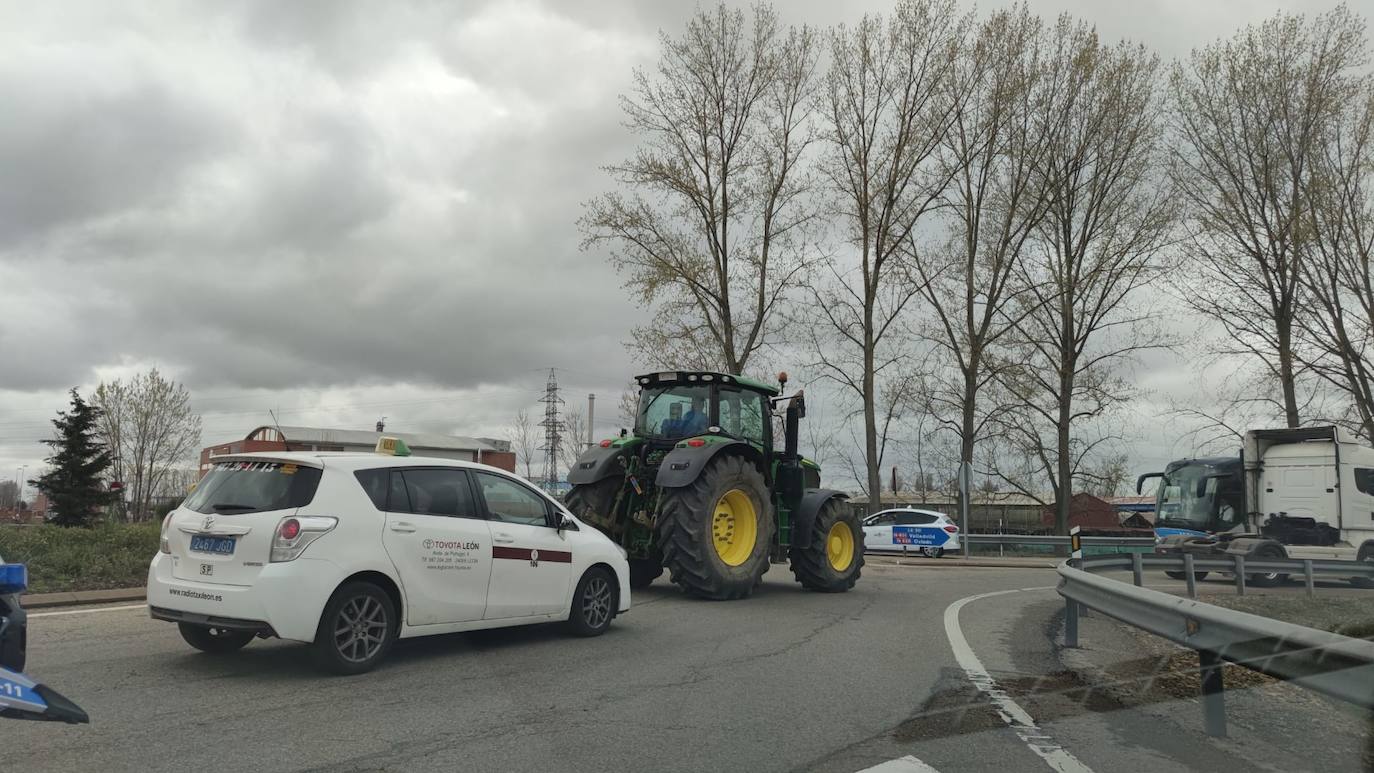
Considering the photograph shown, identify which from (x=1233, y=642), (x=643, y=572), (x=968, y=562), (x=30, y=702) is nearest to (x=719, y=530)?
(x=643, y=572)

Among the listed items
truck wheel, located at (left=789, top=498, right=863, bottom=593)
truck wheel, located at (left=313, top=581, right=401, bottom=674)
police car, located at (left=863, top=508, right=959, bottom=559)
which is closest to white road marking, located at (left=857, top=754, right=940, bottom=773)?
truck wheel, located at (left=313, top=581, right=401, bottom=674)

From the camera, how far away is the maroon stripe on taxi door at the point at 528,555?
297 inches

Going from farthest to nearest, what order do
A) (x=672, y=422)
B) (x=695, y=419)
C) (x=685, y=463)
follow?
1. (x=672, y=422)
2. (x=695, y=419)
3. (x=685, y=463)

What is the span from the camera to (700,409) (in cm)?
1226

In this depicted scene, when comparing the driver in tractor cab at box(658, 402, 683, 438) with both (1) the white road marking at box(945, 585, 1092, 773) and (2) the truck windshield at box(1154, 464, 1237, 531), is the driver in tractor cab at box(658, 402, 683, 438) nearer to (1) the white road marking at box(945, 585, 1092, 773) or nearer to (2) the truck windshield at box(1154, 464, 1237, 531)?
(1) the white road marking at box(945, 585, 1092, 773)

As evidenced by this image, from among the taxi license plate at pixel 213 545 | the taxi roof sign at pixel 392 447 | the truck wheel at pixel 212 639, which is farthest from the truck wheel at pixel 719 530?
the taxi license plate at pixel 213 545

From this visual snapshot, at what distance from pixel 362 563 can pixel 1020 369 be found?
29.0 metres

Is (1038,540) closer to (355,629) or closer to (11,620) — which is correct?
(355,629)

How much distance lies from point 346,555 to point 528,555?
1749 mm

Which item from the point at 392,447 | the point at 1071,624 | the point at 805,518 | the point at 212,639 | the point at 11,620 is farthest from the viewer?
the point at 805,518

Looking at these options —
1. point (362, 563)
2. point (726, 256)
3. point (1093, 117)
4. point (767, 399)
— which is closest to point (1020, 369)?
point (1093, 117)

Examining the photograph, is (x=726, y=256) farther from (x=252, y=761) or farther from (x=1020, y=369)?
(x=252, y=761)

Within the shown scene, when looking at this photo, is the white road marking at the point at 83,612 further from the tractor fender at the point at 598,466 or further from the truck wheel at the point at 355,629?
the tractor fender at the point at 598,466

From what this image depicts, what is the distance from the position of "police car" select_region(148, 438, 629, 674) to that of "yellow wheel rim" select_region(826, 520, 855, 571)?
6466 mm
